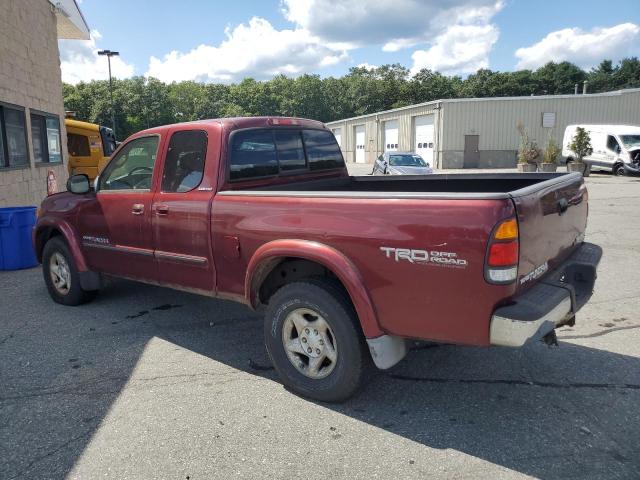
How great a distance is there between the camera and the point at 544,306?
278 cm

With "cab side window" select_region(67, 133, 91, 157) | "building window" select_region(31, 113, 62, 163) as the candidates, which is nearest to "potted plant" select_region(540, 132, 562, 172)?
"cab side window" select_region(67, 133, 91, 157)

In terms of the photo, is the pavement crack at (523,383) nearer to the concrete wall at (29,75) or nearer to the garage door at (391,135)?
the concrete wall at (29,75)

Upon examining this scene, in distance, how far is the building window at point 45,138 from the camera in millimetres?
11945

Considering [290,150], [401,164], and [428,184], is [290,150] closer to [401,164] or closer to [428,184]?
[428,184]

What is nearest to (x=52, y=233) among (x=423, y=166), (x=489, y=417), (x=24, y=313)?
(x=24, y=313)

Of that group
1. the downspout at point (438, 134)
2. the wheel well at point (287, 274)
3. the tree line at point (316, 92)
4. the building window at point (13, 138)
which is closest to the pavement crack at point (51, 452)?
the wheel well at point (287, 274)

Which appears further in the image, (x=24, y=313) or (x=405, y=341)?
(x=24, y=313)

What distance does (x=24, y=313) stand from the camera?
557cm

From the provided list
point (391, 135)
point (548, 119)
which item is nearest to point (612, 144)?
point (548, 119)

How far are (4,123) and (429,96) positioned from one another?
277 feet

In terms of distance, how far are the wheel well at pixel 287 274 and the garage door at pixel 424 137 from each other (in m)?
33.8

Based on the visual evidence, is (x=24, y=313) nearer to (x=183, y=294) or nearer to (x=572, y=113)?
(x=183, y=294)

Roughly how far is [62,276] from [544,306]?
5047 millimetres

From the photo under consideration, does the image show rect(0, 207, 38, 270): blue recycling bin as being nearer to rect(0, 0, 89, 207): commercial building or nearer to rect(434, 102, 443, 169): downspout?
rect(0, 0, 89, 207): commercial building
